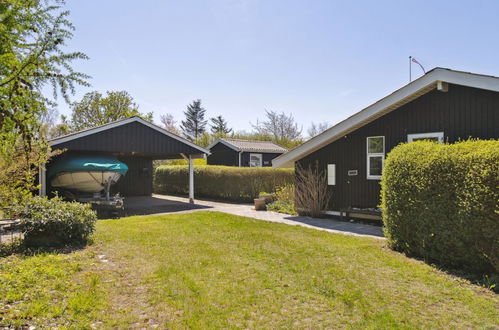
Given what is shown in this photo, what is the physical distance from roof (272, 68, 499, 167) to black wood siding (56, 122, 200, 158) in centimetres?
562

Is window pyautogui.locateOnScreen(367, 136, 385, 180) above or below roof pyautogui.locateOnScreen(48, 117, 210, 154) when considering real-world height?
below

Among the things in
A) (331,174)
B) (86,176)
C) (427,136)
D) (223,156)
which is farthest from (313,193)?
(223,156)

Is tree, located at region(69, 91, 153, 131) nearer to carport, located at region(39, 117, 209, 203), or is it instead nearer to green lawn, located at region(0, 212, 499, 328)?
carport, located at region(39, 117, 209, 203)

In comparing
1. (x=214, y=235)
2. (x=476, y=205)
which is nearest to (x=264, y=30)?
(x=214, y=235)

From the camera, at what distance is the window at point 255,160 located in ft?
80.8

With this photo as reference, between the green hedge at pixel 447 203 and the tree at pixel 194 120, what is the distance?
5850 centimetres

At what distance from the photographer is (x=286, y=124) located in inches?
1693

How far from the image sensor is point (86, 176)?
43.8 feet

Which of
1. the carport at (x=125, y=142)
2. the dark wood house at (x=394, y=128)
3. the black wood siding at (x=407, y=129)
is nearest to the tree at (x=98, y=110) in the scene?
the carport at (x=125, y=142)

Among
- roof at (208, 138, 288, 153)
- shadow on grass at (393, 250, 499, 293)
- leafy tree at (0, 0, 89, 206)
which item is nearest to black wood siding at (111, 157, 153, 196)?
roof at (208, 138, 288, 153)

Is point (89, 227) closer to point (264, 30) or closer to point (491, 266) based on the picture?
point (491, 266)

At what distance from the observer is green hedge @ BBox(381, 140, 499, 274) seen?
15.8ft

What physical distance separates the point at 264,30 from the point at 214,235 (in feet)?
26.5

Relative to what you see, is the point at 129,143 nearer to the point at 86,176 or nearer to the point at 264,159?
the point at 86,176
